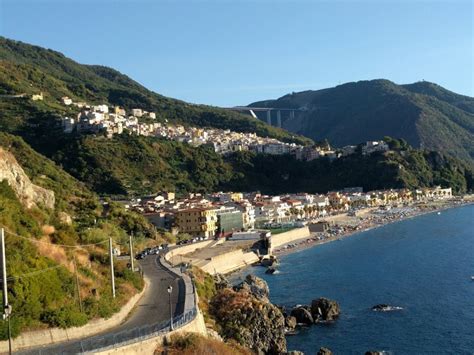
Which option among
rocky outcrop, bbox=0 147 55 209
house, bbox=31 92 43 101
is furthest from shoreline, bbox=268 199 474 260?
house, bbox=31 92 43 101

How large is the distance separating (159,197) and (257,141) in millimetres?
64047

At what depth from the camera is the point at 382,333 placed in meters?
27.2

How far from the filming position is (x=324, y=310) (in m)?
30.0

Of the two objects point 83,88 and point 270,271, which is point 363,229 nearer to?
point 270,271

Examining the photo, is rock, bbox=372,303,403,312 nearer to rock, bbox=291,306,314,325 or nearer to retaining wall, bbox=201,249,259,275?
rock, bbox=291,306,314,325

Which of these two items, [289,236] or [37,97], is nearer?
[289,236]

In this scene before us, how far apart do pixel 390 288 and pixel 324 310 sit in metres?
8.65

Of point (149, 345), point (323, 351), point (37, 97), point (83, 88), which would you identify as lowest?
point (323, 351)

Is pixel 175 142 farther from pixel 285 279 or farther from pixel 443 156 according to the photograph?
pixel 285 279

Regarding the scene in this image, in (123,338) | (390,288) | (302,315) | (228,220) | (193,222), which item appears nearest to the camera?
(123,338)

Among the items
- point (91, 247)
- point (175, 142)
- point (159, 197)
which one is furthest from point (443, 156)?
point (91, 247)

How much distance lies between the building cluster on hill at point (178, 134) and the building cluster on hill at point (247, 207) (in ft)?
57.5

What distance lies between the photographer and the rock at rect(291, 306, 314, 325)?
96.4ft

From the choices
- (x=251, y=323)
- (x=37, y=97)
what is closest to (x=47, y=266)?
(x=251, y=323)
